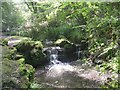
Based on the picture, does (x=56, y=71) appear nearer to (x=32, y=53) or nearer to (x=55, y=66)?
(x=55, y=66)

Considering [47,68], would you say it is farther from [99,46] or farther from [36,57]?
[99,46]

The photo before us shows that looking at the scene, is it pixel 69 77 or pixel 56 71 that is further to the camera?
pixel 56 71

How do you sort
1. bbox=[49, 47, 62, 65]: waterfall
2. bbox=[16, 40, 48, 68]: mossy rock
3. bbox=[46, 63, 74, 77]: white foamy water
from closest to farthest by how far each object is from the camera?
bbox=[46, 63, 74, 77]: white foamy water → bbox=[16, 40, 48, 68]: mossy rock → bbox=[49, 47, 62, 65]: waterfall

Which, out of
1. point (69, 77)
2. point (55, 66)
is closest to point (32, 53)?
point (55, 66)

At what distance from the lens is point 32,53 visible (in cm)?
404

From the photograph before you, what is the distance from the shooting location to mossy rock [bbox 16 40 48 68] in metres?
3.99

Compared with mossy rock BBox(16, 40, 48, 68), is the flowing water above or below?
below

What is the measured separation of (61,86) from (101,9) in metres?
1.73

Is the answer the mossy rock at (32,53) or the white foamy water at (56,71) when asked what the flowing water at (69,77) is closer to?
the white foamy water at (56,71)

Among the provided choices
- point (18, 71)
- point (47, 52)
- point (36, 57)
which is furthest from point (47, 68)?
point (18, 71)

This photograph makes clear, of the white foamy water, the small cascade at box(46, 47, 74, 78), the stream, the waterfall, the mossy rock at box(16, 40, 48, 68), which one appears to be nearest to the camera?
the stream

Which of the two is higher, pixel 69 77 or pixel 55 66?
pixel 55 66

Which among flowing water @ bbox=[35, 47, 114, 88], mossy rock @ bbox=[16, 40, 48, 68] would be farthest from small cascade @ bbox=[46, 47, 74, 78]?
mossy rock @ bbox=[16, 40, 48, 68]

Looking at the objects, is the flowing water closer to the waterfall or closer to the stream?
the stream
